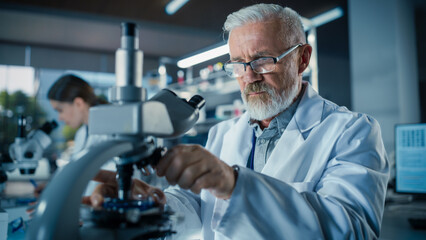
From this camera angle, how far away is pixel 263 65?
132cm

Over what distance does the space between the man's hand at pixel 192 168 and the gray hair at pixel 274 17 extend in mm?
831

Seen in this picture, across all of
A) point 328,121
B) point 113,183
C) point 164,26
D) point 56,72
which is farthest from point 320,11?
point 56,72

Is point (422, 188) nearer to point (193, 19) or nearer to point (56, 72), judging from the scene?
point (193, 19)

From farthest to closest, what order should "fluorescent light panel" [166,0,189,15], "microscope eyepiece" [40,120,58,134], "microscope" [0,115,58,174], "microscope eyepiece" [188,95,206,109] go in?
"fluorescent light panel" [166,0,189,15]
"microscope eyepiece" [40,120,58,134]
"microscope" [0,115,58,174]
"microscope eyepiece" [188,95,206,109]

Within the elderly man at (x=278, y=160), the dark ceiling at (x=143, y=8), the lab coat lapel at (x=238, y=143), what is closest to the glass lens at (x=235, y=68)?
the elderly man at (x=278, y=160)

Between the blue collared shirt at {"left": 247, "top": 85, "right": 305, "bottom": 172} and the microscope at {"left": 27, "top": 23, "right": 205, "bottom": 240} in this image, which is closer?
the microscope at {"left": 27, "top": 23, "right": 205, "bottom": 240}

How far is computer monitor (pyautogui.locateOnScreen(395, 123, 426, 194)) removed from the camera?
1.90m

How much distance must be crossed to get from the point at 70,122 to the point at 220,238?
6.68 ft

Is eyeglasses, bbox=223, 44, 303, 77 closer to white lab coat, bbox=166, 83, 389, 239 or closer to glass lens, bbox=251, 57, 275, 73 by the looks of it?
glass lens, bbox=251, 57, 275, 73

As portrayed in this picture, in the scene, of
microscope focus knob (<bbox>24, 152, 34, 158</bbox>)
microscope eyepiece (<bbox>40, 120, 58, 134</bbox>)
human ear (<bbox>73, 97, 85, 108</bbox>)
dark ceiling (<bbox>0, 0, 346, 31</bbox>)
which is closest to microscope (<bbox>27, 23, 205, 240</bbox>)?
microscope focus knob (<bbox>24, 152, 34, 158</bbox>)

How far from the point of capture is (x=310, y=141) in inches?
49.2

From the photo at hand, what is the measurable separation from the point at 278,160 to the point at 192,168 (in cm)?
70

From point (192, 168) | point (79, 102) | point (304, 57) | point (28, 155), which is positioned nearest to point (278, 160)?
point (304, 57)

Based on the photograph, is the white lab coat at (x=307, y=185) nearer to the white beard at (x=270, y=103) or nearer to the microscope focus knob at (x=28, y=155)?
the white beard at (x=270, y=103)
